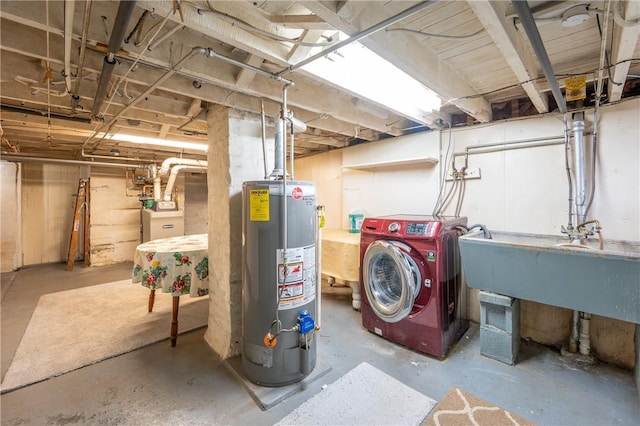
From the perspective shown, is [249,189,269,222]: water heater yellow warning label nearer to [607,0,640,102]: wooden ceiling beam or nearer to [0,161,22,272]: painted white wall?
[607,0,640,102]: wooden ceiling beam

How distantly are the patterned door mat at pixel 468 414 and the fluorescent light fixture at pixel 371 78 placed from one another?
2067 mm

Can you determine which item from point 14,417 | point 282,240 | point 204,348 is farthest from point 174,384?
point 282,240

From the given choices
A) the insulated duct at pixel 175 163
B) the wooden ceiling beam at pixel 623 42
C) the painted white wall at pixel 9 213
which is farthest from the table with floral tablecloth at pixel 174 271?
the painted white wall at pixel 9 213

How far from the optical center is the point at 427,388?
6.12ft

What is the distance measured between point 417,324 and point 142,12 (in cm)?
273

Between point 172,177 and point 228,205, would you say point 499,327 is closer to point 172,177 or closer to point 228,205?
point 228,205

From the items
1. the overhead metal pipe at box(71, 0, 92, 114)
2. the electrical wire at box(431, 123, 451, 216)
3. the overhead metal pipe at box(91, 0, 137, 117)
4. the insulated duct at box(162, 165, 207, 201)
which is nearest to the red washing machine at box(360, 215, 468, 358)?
the electrical wire at box(431, 123, 451, 216)

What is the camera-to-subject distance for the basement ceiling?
3.70ft

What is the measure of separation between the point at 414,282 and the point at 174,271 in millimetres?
2063

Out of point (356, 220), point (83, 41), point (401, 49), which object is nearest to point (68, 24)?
point (83, 41)

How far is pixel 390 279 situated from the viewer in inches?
105

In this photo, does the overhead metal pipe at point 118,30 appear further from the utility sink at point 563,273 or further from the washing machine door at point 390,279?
the utility sink at point 563,273

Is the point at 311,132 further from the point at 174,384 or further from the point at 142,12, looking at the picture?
the point at 174,384

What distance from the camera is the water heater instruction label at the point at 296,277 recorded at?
1796 millimetres
